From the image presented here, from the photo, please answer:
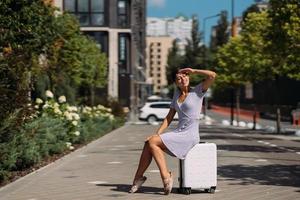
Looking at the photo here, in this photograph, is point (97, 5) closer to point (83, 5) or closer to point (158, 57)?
point (83, 5)

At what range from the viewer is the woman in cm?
1006

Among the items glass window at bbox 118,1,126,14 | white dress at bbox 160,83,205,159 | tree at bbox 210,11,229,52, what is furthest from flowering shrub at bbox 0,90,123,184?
tree at bbox 210,11,229,52

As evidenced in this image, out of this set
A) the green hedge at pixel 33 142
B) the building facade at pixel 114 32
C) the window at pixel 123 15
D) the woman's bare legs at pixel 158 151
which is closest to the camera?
A: the woman's bare legs at pixel 158 151

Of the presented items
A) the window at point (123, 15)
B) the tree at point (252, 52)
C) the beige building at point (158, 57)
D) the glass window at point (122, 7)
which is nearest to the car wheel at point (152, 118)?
the tree at point (252, 52)

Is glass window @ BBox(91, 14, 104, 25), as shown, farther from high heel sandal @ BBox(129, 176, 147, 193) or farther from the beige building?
the beige building

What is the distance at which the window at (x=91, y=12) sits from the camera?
63531 millimetres

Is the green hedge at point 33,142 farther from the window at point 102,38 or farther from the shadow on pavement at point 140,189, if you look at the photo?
the window at point 102,38

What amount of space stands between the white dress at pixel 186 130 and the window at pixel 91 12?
5404cm

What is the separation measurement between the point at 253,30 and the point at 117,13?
30.5m

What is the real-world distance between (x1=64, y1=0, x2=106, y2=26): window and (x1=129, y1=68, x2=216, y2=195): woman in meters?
53.9

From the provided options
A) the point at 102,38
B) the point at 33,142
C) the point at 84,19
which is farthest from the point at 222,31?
the point at 33,142

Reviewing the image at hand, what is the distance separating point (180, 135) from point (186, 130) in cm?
12

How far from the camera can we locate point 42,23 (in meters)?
18.1

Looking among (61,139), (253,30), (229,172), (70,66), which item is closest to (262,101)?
(253,30)
